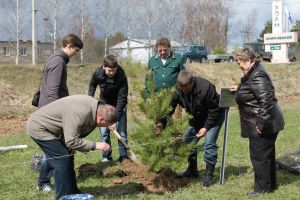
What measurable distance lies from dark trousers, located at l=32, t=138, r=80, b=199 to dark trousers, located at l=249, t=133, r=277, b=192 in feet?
7.67

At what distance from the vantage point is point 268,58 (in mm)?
38094

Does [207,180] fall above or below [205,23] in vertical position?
below

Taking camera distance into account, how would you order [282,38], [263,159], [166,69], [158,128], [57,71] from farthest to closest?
[282,38] < [166,69] < [158,128] < [263,159] < [57,71]

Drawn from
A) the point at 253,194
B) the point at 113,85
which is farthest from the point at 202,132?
the point at 113,85

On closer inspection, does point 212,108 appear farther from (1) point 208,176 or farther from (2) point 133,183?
(2) point 133,183

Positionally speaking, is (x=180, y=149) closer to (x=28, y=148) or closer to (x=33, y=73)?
(x=28, y=148)

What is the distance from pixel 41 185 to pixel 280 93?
21.8 metres

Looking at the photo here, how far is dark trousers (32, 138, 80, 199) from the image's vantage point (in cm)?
497

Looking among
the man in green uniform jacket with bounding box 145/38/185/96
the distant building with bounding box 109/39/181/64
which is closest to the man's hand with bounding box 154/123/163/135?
the man in green uniform jacket with bounding box 145/38/185/96

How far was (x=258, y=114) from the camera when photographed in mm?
5492

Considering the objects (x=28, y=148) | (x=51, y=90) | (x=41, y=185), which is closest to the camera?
(x=51, y=90)

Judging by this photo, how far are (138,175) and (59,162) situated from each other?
72.8 inches

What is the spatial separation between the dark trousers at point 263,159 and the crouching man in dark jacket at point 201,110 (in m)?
0.58

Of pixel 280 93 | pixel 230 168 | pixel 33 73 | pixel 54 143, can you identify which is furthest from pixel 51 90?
pixel 280 93
